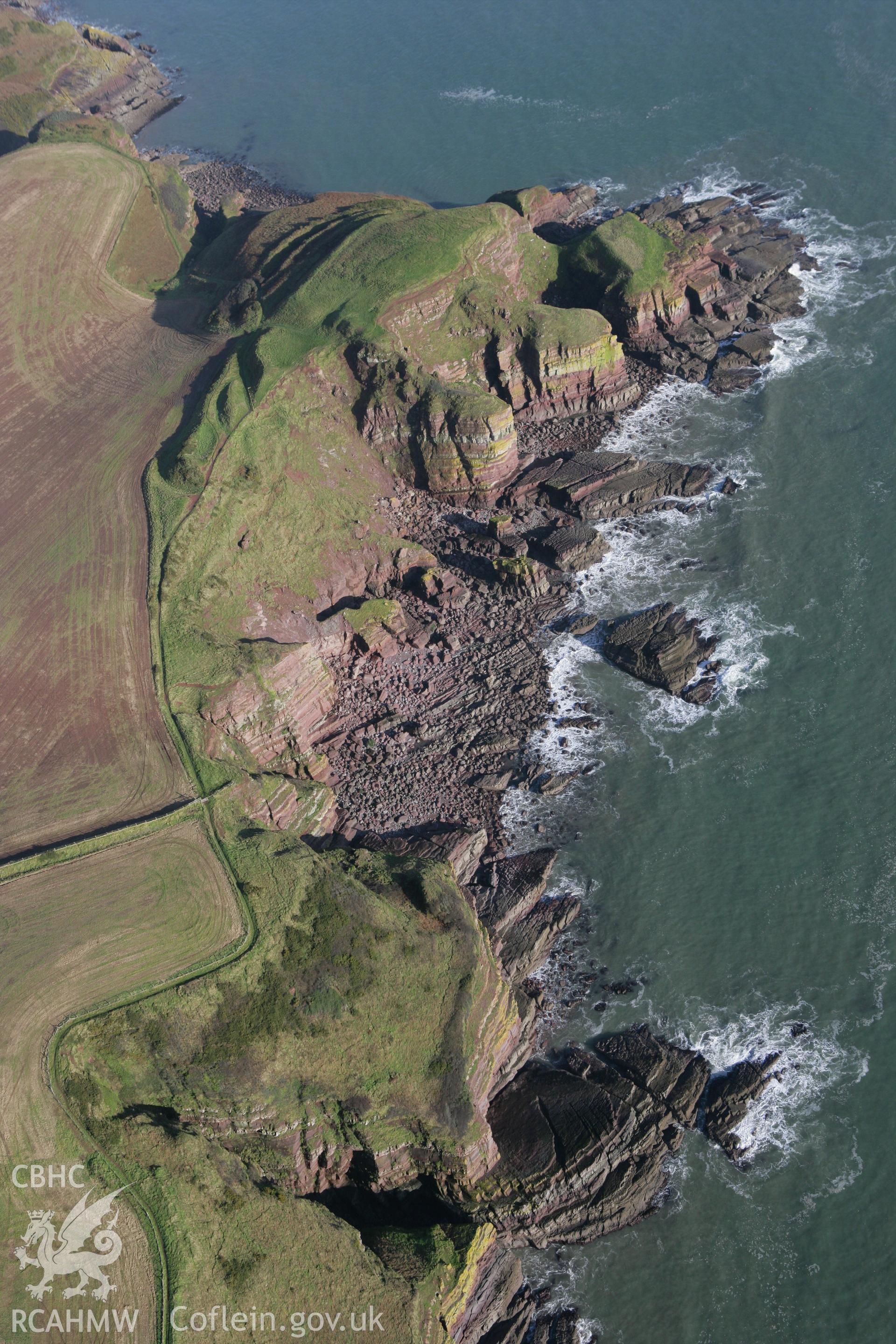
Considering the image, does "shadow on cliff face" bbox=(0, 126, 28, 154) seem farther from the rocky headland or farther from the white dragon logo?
the white dragon logo

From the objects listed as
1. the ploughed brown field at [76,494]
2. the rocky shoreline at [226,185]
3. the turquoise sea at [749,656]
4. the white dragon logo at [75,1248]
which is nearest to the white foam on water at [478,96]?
the turquoise sea at [749,656]

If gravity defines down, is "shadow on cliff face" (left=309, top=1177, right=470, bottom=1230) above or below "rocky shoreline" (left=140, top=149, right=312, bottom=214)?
below

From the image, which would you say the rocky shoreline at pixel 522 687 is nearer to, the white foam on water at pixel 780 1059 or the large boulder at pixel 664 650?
the large boulder at pixel 664 650

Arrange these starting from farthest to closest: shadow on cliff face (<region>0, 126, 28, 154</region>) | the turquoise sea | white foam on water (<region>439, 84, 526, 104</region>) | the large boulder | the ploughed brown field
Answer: white foam on water (<region>439, 84, 526, 104</region>) < shadow on cliff face (<region>0, 126, 28, 154</region>) < the large boulder < the ploughed brown field < the turquoise sea

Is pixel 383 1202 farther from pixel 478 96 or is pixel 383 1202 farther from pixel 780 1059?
pixel 478 96

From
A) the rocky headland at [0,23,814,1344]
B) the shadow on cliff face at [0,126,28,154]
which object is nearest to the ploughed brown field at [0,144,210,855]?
the rocky headland at [0,23,814,1344]

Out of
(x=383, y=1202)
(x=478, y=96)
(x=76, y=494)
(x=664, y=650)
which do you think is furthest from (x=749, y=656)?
(x=478, y=96)

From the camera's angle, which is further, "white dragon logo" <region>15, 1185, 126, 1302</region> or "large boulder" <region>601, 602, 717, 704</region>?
"large boulder" <region>601, 602, 717, 704</region>

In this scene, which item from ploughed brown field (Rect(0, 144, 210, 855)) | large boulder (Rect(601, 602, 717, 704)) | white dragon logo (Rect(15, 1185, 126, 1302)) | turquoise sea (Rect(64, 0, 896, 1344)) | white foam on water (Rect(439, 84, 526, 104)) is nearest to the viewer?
white dragon logo (Rect(15, 1185, 126, 1302))
